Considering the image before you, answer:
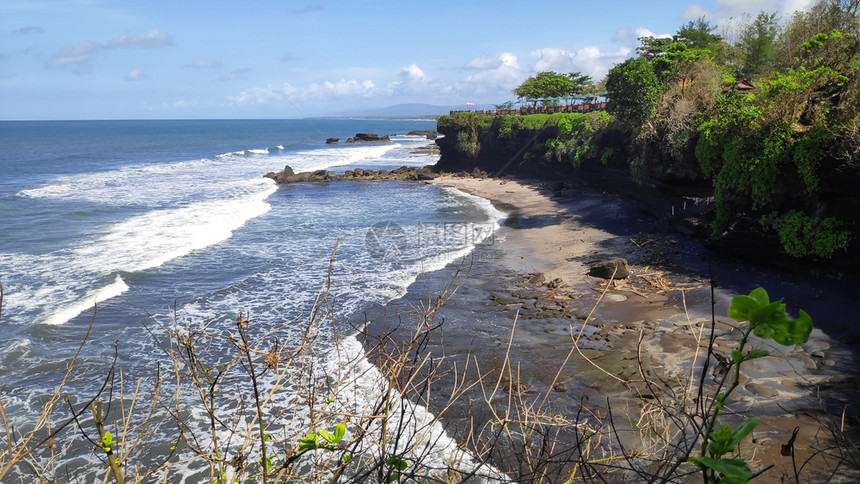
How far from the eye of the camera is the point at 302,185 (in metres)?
41.5

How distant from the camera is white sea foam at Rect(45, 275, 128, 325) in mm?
13430

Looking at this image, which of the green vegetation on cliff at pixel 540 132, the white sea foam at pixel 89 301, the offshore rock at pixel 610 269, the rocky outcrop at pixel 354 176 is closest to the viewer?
the white sea foam at pixel 89 301

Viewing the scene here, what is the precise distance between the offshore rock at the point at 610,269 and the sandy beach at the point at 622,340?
0.25 meters

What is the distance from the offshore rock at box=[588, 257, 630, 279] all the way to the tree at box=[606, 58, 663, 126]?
9.55 metres

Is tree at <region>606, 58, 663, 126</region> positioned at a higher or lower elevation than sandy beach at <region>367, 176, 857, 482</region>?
higher

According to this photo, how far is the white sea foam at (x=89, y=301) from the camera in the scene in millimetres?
13430

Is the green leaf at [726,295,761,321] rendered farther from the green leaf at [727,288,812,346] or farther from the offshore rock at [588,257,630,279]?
the offshore rock at [588,257,630,279]

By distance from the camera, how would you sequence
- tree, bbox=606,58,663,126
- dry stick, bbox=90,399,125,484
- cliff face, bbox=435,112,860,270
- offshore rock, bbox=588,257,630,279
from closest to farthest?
dry stick, bbox=90,399,125,484, cliff face, bbox=435,112,860,270, offshore rock, bbox=588,257,630,279, tree, bbox=606,58,663,126

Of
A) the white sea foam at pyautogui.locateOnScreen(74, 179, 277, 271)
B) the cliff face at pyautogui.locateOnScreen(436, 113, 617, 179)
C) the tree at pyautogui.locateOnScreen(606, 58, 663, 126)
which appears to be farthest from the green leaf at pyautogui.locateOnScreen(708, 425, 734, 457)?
the cliff face at pyautogui.locateOnScreen(436, 113, 617, 179)

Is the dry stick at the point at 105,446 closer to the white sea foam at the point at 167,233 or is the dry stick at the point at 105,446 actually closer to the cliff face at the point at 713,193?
the cliff face at the point at 713,193

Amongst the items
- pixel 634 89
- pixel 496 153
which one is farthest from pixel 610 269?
pixel 496 153

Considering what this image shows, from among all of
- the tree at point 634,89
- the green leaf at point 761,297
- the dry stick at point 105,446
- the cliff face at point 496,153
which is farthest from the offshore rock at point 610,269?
the cliff face at point 496,153

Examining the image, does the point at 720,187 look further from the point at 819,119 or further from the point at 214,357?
the point at 214,357

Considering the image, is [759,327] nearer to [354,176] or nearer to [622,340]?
[622,340]
